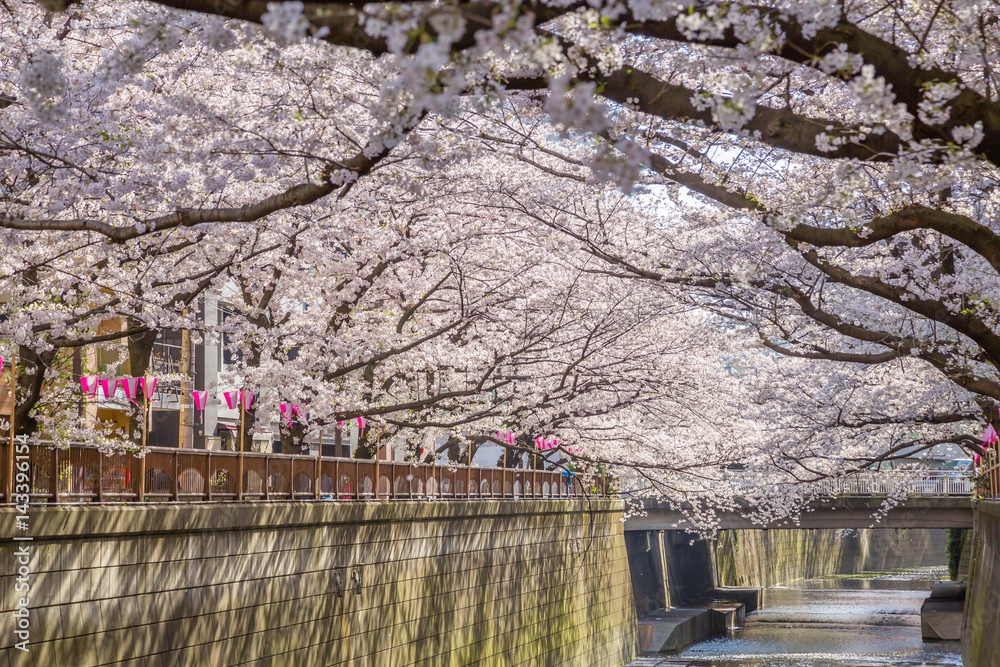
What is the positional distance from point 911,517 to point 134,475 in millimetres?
29429

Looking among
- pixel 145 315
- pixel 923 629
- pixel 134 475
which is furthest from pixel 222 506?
pixel 923 629

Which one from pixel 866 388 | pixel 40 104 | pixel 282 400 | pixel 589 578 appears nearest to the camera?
pixel 40 104

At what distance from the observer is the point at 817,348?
41.3 feet

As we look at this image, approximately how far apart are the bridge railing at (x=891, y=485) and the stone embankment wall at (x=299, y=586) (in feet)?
41.4

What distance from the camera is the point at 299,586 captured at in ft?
47.6

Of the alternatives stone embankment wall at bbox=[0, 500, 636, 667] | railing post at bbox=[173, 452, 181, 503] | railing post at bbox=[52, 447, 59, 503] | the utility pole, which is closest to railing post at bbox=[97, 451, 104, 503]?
stone embankment wall at bbox=[0, 500, 636, 667]

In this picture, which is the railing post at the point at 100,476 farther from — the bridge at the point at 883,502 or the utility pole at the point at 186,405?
the bridge at the point at 883,502

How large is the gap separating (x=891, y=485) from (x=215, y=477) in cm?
2720

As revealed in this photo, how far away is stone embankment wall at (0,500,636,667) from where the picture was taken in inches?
404

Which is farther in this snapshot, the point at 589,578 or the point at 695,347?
the point at 589,578

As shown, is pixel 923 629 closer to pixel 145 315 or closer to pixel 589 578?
pixel 589 578

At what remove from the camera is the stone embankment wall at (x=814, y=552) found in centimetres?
5225

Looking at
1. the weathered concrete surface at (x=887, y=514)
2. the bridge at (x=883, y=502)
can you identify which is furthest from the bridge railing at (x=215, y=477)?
the weathered concrete surface at (x=887, y=514)

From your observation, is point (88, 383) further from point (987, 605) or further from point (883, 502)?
point (883, 502)
